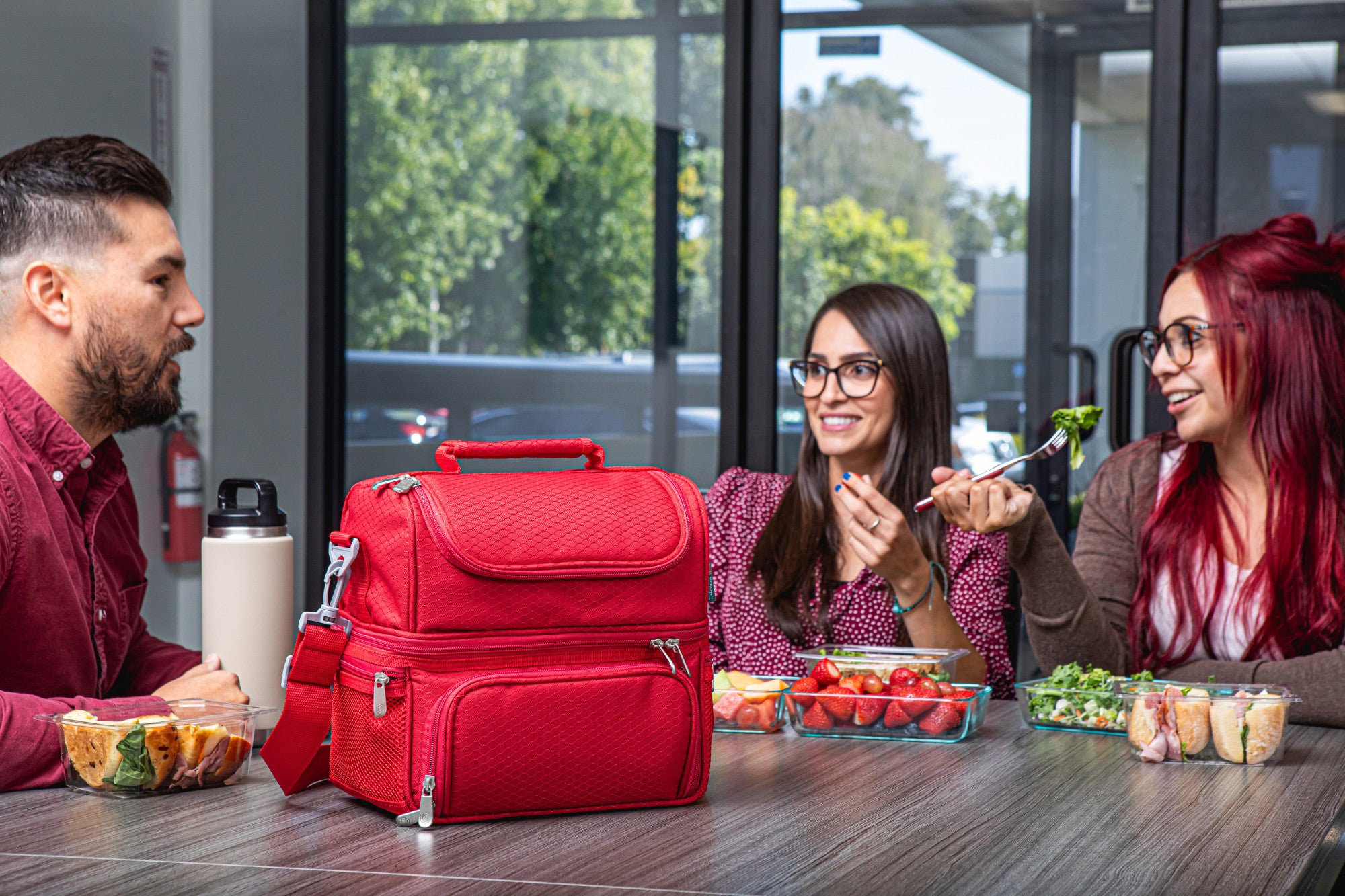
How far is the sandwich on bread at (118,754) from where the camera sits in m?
1.17

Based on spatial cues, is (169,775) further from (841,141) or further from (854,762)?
(841,141)

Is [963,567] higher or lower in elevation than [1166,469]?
lower

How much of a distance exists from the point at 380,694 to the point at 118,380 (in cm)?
69

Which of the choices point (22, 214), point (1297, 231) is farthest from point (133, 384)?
point (1297, 231)

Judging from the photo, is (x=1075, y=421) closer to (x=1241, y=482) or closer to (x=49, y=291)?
(x=1241, y=482)

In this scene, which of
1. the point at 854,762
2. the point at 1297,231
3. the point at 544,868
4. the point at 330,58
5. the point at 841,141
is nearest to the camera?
the point at 544,868

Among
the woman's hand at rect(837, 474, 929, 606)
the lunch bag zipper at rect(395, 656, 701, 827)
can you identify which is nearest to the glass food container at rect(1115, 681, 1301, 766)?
the woman's hand at rect(837, 474, 929, 606)

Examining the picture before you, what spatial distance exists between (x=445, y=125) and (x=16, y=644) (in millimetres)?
2146

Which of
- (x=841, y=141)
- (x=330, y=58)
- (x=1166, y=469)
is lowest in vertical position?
(x=1166, y=469)

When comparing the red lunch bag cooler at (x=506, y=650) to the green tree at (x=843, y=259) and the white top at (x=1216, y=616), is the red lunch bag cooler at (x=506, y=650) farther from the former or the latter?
the green tree at (x=843, y=259)

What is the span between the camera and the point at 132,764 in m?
1.17

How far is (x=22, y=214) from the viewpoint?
1571 mm

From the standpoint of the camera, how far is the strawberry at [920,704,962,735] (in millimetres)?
1445

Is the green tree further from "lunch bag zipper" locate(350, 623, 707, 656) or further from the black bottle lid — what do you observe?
"lunch bag zipper" locate(350, 623, 707, 656)
